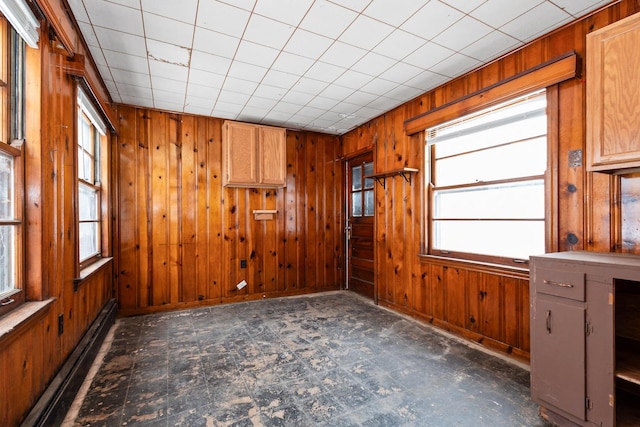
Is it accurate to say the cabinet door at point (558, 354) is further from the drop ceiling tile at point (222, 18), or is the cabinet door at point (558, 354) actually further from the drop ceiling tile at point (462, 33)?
the drop ceiling tile at point (222, 18)

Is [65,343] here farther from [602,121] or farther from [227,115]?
[602,121]

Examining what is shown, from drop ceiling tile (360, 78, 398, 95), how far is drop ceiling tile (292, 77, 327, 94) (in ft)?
1.56

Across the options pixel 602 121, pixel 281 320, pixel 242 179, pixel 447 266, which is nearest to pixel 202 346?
pixel 281 320

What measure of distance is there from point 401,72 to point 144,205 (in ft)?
11.4

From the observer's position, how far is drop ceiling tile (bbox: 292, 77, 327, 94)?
3.14 metres

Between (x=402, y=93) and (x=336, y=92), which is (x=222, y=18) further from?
(x=402, y=93)

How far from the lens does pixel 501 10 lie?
2053 mm

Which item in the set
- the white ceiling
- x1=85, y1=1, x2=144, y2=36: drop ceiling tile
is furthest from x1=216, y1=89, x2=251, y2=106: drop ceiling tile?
x1=85, y1=1, x2=144, y2=36: drop ceiling tile

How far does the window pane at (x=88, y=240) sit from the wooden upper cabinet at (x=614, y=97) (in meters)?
4.04

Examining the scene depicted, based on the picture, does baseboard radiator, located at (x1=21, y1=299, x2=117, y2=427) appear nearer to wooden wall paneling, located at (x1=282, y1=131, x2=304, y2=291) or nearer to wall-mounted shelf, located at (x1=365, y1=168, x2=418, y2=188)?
wooden wall paneling, located at (x1=282, y1=131, x2=304, y2=291)

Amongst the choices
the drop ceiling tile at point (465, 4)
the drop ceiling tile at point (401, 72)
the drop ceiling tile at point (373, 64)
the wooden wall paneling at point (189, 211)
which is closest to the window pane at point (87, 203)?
the wooden wall paneling at point (189, 211)

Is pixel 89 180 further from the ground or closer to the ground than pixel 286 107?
closer to the ground

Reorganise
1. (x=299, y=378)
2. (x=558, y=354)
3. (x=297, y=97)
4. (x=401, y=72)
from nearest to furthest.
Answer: (x=558, y=354) < (x=299, y=378) < (x=401, y=72) < (x=297, y=97)

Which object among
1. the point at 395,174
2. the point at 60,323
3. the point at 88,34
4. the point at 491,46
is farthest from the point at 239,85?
the point at 60,323
